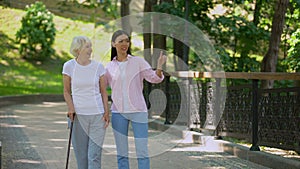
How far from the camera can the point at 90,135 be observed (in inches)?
261

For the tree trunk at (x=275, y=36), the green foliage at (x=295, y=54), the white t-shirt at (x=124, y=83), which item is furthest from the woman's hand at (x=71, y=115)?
the tree trunk at (x=275, y=36)

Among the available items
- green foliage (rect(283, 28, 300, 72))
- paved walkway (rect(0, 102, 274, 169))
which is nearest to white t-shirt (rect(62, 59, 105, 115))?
paved walkway (rect(0, 102, 274, 169))

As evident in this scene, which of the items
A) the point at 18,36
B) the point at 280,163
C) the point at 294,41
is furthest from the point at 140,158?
the point at 18,36

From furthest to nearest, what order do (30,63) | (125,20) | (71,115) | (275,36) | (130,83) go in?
(30,63)
(125,20)
(275,36)
(130,83)
(71,115)

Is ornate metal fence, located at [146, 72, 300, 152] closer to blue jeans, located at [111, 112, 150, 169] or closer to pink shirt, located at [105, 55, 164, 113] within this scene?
pink shirt, located at [105, 55, 164, 113]

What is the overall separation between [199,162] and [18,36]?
25.8 meters

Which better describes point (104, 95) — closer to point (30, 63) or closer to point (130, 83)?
point (130, 83)

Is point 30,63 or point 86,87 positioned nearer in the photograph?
point 86,87

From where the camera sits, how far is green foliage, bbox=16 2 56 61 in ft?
109

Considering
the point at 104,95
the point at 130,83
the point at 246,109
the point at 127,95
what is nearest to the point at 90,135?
the point at 104,95

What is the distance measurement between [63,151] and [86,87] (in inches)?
146

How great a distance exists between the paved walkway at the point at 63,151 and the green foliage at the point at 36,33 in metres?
18.6

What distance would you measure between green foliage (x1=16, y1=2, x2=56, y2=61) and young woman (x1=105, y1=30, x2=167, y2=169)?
2676 centimetres

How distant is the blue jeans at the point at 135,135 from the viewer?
6629 mm
